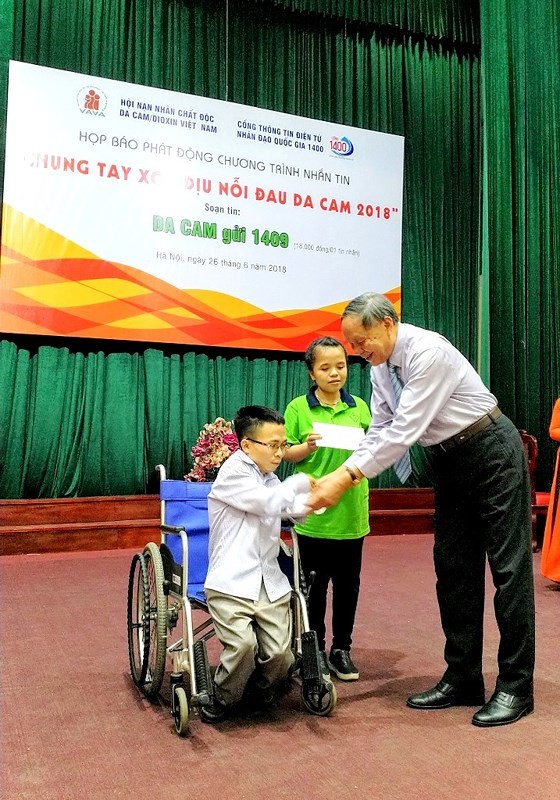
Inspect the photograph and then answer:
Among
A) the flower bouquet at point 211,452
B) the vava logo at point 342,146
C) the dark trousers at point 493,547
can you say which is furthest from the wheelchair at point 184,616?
the vava logo at point 342,146

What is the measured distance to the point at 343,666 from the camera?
2.34 meters

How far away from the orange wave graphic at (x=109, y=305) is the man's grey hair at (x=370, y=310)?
292 cm

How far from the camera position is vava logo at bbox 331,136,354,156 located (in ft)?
17.6

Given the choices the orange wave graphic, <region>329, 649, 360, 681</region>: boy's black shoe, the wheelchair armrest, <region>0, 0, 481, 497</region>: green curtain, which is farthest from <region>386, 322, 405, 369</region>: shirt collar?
<region>0, 0, 481, 497</region>: green curtain

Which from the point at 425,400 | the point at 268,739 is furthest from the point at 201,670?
the point at 425,400

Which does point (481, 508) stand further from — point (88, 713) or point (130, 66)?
point (130, 66)

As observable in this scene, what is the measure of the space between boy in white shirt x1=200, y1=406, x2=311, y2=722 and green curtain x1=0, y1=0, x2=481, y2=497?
9.34 feet

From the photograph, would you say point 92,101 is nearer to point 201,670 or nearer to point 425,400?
point 425,400

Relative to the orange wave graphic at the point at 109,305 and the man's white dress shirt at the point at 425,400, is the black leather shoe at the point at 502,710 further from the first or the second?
the orange wave graphic at the point at 109,305

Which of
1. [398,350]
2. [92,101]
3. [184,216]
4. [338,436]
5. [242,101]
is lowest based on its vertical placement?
[338,436]

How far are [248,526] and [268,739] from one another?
1.67 ft

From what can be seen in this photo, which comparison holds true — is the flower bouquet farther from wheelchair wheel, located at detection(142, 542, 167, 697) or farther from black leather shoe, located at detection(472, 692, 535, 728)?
black leather shoe, located at detection(472, 692, 535, 728)

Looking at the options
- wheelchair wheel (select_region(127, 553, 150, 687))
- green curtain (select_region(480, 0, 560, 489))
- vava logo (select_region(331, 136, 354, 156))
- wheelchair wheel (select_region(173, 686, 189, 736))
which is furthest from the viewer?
green curtain (select_region(480, 0, 560, 489))

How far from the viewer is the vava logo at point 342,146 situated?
5352 mm
